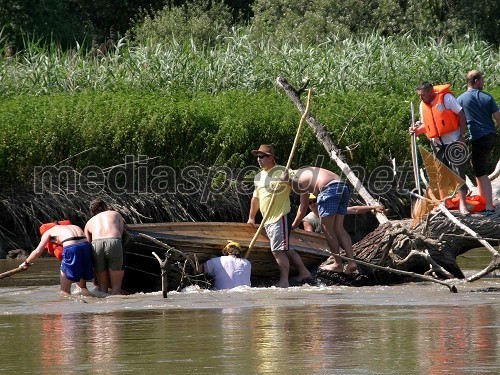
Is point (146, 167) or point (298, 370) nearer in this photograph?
point (298, 370)

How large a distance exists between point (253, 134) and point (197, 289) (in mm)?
7802

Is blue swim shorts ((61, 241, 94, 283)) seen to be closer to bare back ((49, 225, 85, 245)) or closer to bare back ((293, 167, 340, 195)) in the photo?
bare back ((49, 225, 85, 245))

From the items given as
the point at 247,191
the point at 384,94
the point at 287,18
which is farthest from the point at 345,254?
the point at 287,18

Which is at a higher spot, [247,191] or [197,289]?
[247,191]

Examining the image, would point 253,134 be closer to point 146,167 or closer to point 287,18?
point 146,167

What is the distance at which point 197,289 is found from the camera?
604 inches

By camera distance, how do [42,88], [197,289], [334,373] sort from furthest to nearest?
[42,88]
[197,289]
[334,373]

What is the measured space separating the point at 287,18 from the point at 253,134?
49.2 ft

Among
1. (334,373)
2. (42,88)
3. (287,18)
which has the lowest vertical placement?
(334,373)

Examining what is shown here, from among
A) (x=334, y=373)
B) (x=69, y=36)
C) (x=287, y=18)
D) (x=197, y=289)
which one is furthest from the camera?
(x=69, y=36)

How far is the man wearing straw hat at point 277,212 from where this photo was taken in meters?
15.7

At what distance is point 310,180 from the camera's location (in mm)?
15883

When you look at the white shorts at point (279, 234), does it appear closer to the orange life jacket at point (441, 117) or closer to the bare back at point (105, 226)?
the bare back at point (105, 226)

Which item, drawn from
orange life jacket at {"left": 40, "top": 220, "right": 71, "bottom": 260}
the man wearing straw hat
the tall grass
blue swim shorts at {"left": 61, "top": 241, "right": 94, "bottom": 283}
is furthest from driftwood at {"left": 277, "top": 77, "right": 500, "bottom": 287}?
the tall grass
